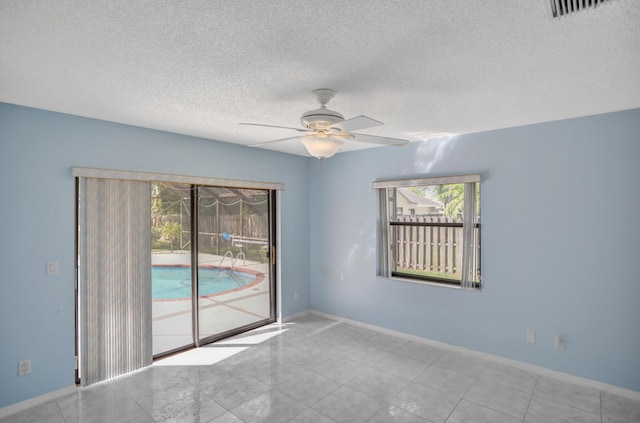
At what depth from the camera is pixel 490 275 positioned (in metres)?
3.53

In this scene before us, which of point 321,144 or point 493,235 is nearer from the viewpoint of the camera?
point 321,144

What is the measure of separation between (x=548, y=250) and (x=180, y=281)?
3.88 m

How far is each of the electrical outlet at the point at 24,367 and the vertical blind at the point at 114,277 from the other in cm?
37

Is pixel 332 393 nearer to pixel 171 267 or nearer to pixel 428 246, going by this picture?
pixel 428 246

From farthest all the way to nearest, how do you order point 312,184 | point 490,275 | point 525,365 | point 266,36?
point 312,184 < point 490,275 < point 525,365 < point 266,36

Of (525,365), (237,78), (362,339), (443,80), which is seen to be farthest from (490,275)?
(237,78)

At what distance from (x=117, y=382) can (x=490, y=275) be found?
3766mm

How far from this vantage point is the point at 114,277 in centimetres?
318

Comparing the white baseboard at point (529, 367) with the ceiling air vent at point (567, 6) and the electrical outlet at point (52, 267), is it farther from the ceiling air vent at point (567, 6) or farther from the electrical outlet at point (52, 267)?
the electrical outlet at point (52, 267)

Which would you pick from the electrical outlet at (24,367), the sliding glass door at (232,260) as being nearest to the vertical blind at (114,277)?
the electrical outlet at (24,367)

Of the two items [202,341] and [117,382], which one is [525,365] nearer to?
[202,341]

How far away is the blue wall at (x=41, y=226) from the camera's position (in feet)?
8.57

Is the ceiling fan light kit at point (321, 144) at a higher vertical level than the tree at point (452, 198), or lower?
higher

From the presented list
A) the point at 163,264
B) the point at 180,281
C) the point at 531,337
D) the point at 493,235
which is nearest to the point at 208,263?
the point at 180,281
